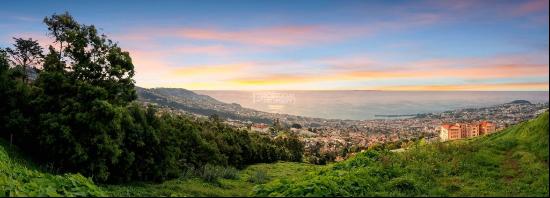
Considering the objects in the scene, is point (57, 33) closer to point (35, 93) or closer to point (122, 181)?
point (35, 93)

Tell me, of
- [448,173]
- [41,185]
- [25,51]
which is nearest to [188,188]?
[41,185]

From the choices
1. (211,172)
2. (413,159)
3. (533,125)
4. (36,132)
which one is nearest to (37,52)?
(36,132)

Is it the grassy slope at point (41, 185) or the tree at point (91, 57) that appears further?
the tree at point (91, 57)

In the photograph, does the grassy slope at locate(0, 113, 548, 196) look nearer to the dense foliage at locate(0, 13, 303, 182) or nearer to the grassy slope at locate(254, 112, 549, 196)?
the grassy slope at locate(254, 112, 549, 196)

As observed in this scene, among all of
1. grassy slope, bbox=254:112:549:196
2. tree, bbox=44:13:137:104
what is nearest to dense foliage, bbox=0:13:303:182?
tree, bbox=44:13:137:104

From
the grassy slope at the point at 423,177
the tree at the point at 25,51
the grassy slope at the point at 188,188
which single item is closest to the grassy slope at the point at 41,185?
the grassy slope at the point at 423,177

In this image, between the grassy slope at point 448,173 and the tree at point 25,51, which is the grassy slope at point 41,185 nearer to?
the grassy slope at point 448,173

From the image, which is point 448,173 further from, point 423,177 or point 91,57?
point 91,57
